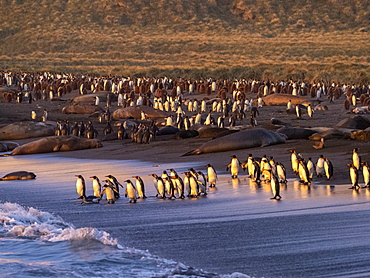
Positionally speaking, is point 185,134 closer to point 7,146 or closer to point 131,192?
point 7,146

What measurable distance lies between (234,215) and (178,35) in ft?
223

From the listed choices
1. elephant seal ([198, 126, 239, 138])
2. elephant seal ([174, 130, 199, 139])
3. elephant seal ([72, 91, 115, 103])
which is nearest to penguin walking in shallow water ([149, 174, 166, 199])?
elephant seal ([198, 126, 239, 138])

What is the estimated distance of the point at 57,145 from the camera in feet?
60.5

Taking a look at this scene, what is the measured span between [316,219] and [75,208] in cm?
Answer: 355

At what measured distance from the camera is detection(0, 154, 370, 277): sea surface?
21.9 feet

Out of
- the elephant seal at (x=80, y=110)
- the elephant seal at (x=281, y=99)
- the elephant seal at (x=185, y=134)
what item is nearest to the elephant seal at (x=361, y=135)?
the elephant seal at (x=185, y=134)

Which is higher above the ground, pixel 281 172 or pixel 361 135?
pixel 361 135

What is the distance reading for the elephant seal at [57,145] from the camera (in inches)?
715

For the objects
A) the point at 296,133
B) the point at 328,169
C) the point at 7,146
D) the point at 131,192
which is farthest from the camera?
the point at 7,146

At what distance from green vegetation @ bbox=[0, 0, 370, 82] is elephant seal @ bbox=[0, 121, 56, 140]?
1170 inches

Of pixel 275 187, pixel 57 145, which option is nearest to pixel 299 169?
pixel 275 187

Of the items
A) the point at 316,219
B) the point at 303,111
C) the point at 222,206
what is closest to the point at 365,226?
the point at 316,219

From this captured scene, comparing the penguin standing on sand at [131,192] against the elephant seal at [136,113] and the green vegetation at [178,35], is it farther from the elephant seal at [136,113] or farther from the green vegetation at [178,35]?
the green vegetation at [178,35]

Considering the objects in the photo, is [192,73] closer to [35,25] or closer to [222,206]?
[35,25]
